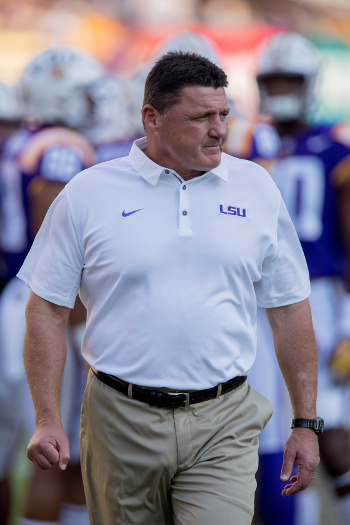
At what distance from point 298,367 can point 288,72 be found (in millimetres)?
3144

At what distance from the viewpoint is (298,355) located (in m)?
3.03

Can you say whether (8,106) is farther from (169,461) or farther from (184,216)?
(169,461)

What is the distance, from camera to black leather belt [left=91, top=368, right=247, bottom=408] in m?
2.80

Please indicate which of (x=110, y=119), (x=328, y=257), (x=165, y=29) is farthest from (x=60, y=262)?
(x=165, y=29)

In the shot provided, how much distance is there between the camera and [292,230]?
3.05 metres

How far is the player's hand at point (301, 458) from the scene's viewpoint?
9.52ft

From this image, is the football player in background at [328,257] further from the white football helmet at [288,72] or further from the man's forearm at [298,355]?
the man's forearm at [298,355]

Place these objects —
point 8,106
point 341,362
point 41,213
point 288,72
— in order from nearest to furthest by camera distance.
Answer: point 41,213
point 341,362
point 288,72
point 8,106

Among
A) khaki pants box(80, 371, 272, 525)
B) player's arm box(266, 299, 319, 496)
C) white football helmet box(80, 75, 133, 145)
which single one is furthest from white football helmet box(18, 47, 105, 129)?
khaki pants box(80, 371, 272, 525)

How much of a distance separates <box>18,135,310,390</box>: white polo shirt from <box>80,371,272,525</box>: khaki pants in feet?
0.37

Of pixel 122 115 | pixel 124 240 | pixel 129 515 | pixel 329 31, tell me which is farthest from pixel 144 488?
pixel 329 31

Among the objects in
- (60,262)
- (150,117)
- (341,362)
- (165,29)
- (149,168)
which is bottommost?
(165,29)

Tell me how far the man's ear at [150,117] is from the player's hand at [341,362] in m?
2.44

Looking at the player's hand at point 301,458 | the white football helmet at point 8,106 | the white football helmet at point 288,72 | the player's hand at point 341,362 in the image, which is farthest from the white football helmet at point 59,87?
the player's hand at point 301,458
